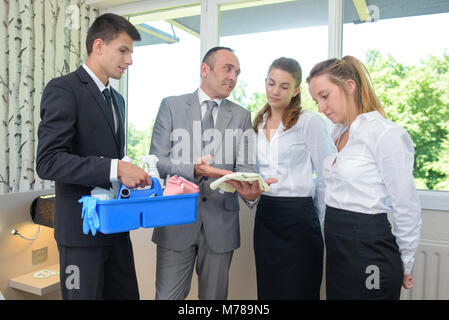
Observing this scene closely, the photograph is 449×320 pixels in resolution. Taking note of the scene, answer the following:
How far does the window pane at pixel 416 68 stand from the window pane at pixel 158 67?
1155 millimetres

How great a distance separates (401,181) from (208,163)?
724 mm

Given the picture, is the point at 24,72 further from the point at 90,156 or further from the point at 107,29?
the point at 90,156

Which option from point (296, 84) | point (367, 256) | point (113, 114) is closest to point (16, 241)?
point (113, 114)

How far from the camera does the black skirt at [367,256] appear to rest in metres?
1.15

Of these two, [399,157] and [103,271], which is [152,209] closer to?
[103,271]

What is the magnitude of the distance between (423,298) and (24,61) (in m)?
2.66

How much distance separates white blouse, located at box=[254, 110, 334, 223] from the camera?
5.23 ft


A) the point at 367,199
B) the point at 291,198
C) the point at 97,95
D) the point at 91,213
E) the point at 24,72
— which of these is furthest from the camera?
the point at 24,72

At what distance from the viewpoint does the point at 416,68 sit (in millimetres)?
1947

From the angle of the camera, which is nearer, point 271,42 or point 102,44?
point 102,44

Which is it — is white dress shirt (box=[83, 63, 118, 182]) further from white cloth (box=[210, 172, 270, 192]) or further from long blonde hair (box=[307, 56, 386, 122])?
long blonde hair (box=[307, 56, 386, 122])

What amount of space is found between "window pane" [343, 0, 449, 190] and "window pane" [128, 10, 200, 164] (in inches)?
45.5

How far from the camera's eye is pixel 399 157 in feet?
3.61

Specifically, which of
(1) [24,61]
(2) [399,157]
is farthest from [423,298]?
(1) [24,61]
